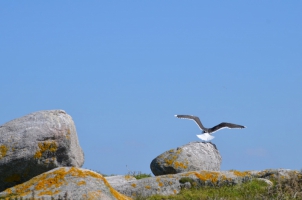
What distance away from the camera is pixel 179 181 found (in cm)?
1916

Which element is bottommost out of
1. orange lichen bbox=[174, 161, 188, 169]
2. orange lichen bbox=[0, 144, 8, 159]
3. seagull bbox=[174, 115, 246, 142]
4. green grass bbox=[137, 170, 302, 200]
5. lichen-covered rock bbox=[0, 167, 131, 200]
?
green grass bbox=[137, 170, 302, 200]

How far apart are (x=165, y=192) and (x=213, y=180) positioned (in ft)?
6.99

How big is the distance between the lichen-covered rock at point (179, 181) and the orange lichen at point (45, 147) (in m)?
2.60

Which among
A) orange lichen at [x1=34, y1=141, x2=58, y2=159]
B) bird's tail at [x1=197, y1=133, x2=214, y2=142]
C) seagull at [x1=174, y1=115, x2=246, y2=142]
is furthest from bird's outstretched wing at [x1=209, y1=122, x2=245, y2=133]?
orange lichen at [x1=34, y1=141, x2=58, y2=159]

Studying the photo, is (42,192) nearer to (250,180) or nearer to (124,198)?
(124,198)

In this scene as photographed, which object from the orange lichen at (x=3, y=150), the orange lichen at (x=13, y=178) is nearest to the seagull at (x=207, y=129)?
the orange lichen at (x=13, y=178)

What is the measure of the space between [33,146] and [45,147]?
430 mm

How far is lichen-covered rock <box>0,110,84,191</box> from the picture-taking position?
19.8 m

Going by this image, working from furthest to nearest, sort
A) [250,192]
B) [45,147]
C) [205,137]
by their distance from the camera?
[205,137]
[45,147]
[250,192]

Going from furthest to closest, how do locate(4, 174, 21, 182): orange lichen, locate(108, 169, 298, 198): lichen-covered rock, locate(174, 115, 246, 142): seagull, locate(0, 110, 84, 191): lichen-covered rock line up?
locate(174, 115, 246, 142): seagull → locate(4, 174, 21, 182): orange lichen → locate(0, 110, 84, 191): lichen-covered rock → locate(108, 169, 298, 198): lichen-covered rock

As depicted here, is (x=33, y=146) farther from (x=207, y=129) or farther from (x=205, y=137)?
(x=207, y=129)

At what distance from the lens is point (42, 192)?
547 inches

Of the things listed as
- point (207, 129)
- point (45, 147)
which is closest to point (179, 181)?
point (45, 147)

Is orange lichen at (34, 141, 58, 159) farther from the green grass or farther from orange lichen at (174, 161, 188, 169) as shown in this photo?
orange lichen at (174, 161, 188, 169)
